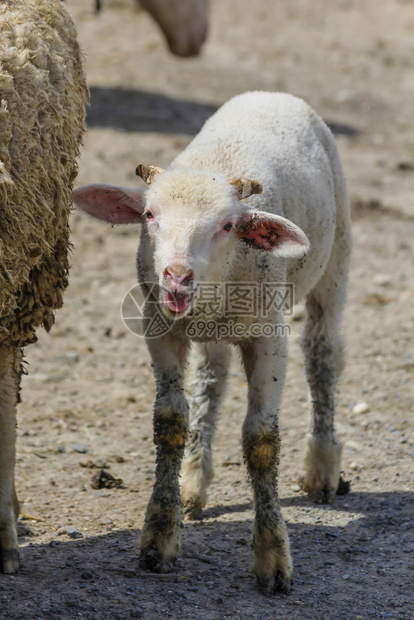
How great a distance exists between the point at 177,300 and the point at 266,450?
0.98m

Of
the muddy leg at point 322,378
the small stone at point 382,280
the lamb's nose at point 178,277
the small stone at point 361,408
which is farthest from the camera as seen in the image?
the small stone at point 382,280

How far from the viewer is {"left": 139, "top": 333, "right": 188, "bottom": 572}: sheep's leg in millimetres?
4465

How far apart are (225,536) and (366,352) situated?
283 cm

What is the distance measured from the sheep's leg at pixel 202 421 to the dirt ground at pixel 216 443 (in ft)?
0.52

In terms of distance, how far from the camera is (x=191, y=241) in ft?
13.1

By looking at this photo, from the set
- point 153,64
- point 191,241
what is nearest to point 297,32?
point 153,64

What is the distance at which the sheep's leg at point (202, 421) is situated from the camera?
522 centimetres

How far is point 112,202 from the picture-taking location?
4.47 meters

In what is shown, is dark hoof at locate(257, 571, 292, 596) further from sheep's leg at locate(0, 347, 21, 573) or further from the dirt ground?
sheep's leg at locate(0, 347, 21, 573)

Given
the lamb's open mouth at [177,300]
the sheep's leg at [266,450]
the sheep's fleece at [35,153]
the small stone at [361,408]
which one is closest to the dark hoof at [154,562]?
the sheep's leg at [266,450]

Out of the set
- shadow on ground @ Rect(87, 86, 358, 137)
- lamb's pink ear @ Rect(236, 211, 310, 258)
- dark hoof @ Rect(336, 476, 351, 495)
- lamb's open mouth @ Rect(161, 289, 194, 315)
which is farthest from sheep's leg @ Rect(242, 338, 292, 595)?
shadow on ground @ Rect(87, 86, 358, 137)

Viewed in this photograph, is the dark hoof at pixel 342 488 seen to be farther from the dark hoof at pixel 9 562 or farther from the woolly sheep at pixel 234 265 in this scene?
the dark hoof at pixel 9 562

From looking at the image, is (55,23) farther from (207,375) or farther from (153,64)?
(153,64)

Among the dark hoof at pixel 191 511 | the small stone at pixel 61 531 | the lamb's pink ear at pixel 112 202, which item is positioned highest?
the lamb's pink ear at pixel 112 202
